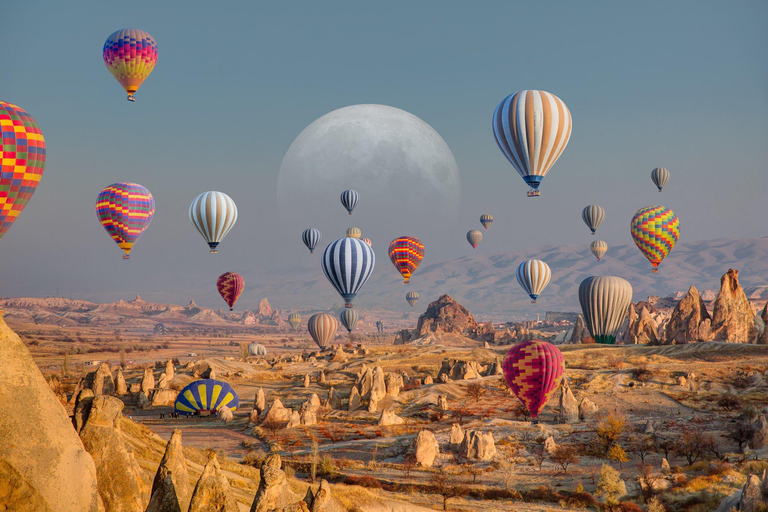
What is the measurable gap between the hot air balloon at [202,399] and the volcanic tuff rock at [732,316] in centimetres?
6413

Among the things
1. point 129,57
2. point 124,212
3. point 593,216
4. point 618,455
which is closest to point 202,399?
point 124,212

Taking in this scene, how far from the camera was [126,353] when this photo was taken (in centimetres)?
15162

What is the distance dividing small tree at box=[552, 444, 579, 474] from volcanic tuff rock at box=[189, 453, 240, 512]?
91.5 ft

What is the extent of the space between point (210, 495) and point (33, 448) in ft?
13.9

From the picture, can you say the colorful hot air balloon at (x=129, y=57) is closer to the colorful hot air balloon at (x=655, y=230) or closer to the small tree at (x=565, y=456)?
the small tree at (x=565, y=456)

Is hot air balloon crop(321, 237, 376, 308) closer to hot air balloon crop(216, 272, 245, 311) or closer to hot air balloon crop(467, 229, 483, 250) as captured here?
hot air balloon crop(216, 272, 245, 311)

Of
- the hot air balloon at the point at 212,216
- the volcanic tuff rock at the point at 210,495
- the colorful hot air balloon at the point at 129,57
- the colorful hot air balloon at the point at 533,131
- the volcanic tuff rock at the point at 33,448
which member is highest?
the colorful hot air balloon at the point at 129,57

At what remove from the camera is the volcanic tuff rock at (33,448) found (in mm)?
12047

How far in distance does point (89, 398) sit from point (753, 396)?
53879mm

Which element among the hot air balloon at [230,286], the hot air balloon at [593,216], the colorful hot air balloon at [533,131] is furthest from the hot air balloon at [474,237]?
the colorful hot air balloon at [533,131]

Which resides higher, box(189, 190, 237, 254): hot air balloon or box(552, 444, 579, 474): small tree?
box(189, 190, 237, 254): hot air balloon

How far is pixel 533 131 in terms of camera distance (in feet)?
201

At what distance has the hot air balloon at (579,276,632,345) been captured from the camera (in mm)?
91562

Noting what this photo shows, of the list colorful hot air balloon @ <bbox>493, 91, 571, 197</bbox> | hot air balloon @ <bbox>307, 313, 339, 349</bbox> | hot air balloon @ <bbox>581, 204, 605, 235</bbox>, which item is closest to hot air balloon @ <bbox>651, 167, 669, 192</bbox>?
hot air balloon @ <bbox>581, 204, 605, 235</bbox>
